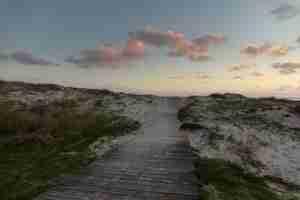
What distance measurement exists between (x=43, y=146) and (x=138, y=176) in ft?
29.1

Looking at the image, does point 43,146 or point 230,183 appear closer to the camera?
point 230,183

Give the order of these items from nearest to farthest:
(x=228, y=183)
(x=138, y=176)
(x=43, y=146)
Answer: (x=228, y=183), (x=138, y=176), (x=43, y=146)

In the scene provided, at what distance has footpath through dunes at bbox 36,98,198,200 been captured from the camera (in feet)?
30.8

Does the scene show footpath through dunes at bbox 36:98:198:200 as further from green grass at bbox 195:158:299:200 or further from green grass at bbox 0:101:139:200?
green grass at bbox 0:101:139:200

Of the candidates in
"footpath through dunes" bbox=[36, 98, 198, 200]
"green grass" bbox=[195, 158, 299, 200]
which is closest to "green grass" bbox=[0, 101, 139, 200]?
"footpath through dunes" bbox=[36, 98, 198, 200]

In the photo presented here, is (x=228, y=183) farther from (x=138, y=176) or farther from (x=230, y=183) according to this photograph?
(x=138, y=176)

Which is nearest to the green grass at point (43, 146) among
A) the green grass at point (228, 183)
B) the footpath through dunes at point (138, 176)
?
the footpath through dunes at point (138, 176)

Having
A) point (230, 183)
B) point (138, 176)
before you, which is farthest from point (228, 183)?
point (138, 176)

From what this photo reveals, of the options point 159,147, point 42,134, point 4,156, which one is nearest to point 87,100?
point 42,134

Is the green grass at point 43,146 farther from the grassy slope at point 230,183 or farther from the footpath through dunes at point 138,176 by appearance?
the grassy slope at point 230,183

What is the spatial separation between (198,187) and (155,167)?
268cm

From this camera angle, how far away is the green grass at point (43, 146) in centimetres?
1087

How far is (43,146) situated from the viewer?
1673 centimetres

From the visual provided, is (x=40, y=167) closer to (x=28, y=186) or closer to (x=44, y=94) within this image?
(x=28, y=186)
